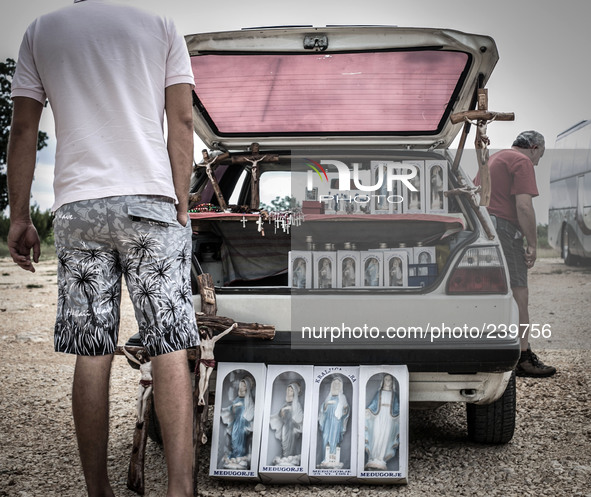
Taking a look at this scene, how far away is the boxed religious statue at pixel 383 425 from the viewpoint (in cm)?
260

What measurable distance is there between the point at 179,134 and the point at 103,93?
267 mm

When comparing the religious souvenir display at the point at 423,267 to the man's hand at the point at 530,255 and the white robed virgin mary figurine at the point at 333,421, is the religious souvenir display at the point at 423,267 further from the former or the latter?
the man's hand at the point at 530,255

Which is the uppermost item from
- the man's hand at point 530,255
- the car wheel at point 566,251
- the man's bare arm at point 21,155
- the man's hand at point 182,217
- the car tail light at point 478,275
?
the car wheel at point 566,251


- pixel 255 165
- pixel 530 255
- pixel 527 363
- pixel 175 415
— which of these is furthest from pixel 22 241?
pixel 527 363

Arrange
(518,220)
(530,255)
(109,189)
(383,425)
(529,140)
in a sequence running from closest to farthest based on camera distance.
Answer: (109,189), (383,425), (530,255), (518,220), (529,140)

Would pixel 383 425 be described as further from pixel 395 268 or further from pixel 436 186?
pixel 436 186

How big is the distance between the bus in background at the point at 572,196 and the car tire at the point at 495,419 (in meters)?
9.58

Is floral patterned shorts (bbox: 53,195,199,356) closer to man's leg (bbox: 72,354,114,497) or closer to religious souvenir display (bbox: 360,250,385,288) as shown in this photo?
man's leg (bbox: 72,354,114,497)

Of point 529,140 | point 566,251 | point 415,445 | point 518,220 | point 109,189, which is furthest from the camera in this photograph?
point 566,251

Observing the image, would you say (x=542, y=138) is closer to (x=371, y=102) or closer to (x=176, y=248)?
(x=371, y=102)

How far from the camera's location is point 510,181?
15.9 feet

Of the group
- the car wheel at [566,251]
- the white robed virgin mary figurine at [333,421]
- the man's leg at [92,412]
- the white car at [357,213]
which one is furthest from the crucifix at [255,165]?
the car wheel at [566,251]

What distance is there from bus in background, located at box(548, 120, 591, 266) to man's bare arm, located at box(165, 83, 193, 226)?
1087 centimetres

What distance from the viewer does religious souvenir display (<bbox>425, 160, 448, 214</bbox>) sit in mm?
3477
